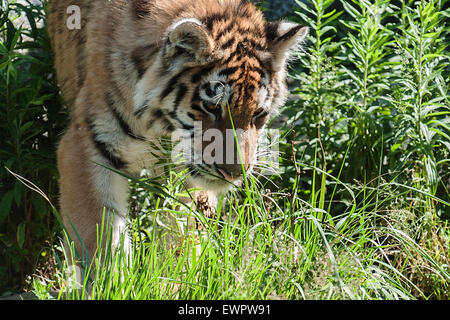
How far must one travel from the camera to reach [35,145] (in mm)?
3996

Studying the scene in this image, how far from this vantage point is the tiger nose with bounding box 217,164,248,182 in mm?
3016

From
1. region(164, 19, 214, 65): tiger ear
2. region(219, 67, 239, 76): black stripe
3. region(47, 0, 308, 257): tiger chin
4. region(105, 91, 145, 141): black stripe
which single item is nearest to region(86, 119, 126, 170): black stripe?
region(47, 0, 308, 257): tiger chin

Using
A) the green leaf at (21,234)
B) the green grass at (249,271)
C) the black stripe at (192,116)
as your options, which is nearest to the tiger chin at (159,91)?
the black stripe at (192,116)

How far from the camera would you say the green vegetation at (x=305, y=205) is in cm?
264

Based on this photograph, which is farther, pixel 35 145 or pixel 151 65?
pixel 35 145

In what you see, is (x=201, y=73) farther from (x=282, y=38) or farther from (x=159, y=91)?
(x=282, y=38)

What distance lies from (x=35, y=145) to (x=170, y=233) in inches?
51.5

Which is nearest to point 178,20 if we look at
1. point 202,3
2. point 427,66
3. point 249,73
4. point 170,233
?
point 202,3

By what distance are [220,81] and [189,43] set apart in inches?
9.2

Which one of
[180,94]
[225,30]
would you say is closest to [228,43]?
[225,30]

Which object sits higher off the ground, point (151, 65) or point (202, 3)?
point (202, 3)
